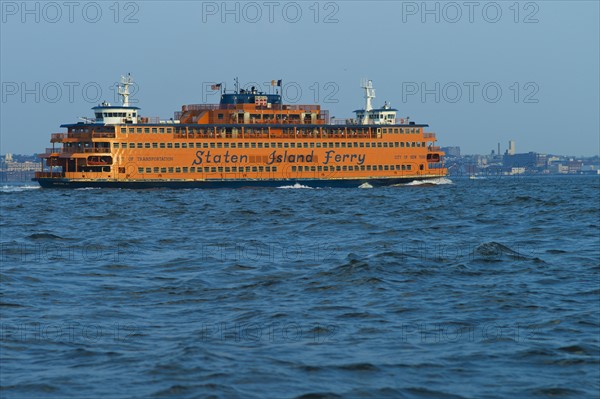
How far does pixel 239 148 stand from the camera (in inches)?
3410

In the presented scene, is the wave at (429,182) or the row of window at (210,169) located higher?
the row of window at (210,169)

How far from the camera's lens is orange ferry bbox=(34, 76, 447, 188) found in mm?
82875

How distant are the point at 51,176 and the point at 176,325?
234 feet

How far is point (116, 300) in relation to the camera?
16.9 metres

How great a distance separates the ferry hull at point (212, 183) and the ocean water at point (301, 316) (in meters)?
51.5

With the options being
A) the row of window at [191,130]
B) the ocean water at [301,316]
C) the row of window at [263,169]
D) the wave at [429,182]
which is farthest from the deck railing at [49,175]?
the ocean water at [301,316]

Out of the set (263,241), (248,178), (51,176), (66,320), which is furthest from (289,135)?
(66,320)

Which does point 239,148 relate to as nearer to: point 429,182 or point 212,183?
point 212,183

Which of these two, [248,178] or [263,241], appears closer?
[263,241]

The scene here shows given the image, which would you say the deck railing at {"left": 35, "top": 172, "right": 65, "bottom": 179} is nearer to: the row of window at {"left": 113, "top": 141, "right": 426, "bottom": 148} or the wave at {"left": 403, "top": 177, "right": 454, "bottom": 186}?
the row of window at {"left": 113, "top": 141, "right": 426, "bottom": 148}

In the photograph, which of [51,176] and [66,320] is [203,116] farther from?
[66,320]

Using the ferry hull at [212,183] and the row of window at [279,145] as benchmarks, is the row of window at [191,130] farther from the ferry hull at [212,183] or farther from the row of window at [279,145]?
the ferry hull at [212,183]

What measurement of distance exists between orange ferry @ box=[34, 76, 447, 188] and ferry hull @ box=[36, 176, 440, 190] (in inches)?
3.7

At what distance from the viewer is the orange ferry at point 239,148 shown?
272ft
